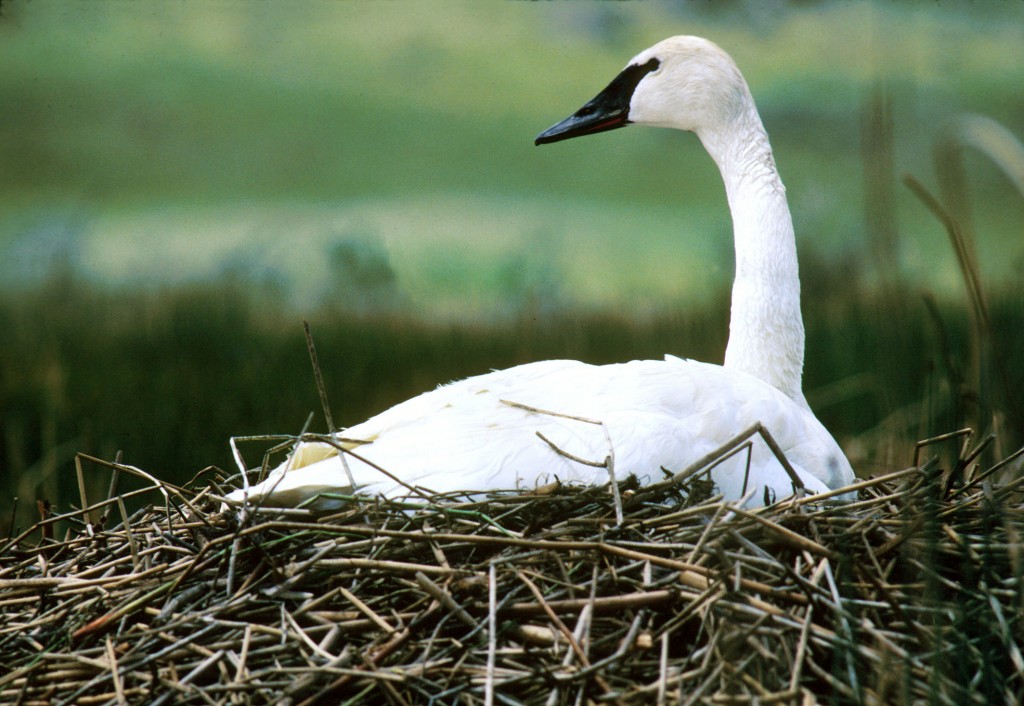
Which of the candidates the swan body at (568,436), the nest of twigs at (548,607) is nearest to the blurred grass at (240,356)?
the swan body at (568,436)

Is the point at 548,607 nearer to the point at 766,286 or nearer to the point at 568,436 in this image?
the point at 568,436

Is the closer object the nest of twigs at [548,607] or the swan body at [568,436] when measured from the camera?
the nest of twigs at [548,607]

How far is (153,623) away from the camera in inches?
52.4

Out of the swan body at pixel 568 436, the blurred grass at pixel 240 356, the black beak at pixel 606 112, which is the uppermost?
the black beak at pixel 606 112

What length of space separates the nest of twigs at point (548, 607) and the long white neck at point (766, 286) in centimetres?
81

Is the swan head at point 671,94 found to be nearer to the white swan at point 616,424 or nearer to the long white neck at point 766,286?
the long white neck at point 766,286

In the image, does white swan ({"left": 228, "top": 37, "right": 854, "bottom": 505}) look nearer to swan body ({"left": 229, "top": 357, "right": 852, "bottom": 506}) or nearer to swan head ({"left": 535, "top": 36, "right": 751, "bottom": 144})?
swan body ({"left": 229, "top": 357, "right": 852, "bottom": 506})

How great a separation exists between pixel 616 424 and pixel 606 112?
4.37 ft

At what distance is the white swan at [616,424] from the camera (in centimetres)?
155

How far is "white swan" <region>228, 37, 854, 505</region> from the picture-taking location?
155 centimetres

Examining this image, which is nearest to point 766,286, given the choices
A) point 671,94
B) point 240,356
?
point 671,94

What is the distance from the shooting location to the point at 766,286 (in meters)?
2.33

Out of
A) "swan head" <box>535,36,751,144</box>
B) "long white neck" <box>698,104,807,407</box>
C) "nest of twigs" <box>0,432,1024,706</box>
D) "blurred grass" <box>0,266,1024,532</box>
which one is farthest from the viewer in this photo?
"blurred grass" <box>0,266,1024,532</box>

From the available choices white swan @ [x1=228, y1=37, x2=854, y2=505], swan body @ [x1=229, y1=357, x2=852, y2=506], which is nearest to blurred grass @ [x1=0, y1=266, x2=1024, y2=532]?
white swan @ [x1=228, y1=37, x2=854, y2=505]
